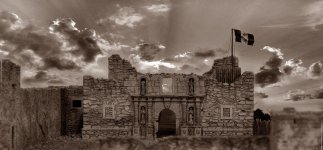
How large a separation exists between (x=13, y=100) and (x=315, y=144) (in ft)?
40.8

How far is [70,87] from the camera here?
1131 inches

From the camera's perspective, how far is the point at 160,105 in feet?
80.7

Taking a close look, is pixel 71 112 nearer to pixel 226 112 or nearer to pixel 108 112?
pixel 108 112

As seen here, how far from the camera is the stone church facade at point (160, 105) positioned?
963 inches

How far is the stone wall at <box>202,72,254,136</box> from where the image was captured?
24.5 metres

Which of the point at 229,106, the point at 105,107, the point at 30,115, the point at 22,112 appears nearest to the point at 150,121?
the point at 105,107

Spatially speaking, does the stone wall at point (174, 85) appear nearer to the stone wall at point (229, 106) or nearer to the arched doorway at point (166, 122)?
the stone wall at point (229, 106)

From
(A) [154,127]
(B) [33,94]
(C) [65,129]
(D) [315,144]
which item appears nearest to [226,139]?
(D) [315,144]

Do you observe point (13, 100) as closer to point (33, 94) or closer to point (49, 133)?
point (33, 94)

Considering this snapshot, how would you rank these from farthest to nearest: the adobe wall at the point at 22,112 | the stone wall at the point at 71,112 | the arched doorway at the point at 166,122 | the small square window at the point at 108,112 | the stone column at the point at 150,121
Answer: the arched doorway at the point at 166,122 < the stone wall at the point at 71,112 < the small square window at the point at 108,112 < the stone column at the point at 150,121 < the adobe wall at the point at 22,112

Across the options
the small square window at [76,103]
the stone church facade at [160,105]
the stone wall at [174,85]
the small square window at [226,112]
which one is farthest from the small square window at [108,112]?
the small square window at [226,112]

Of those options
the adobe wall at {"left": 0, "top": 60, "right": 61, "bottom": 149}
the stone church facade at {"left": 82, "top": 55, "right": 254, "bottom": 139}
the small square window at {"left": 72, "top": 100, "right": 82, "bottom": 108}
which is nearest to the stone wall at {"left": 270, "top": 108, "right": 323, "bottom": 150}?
the adobe wall at {"left": 0, "top": 60, "right": 61, "bottom": 149}

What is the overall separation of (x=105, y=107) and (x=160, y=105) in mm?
2974

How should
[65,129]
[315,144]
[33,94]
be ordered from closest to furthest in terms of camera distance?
[315,144]
[33,94]
[65,129]
